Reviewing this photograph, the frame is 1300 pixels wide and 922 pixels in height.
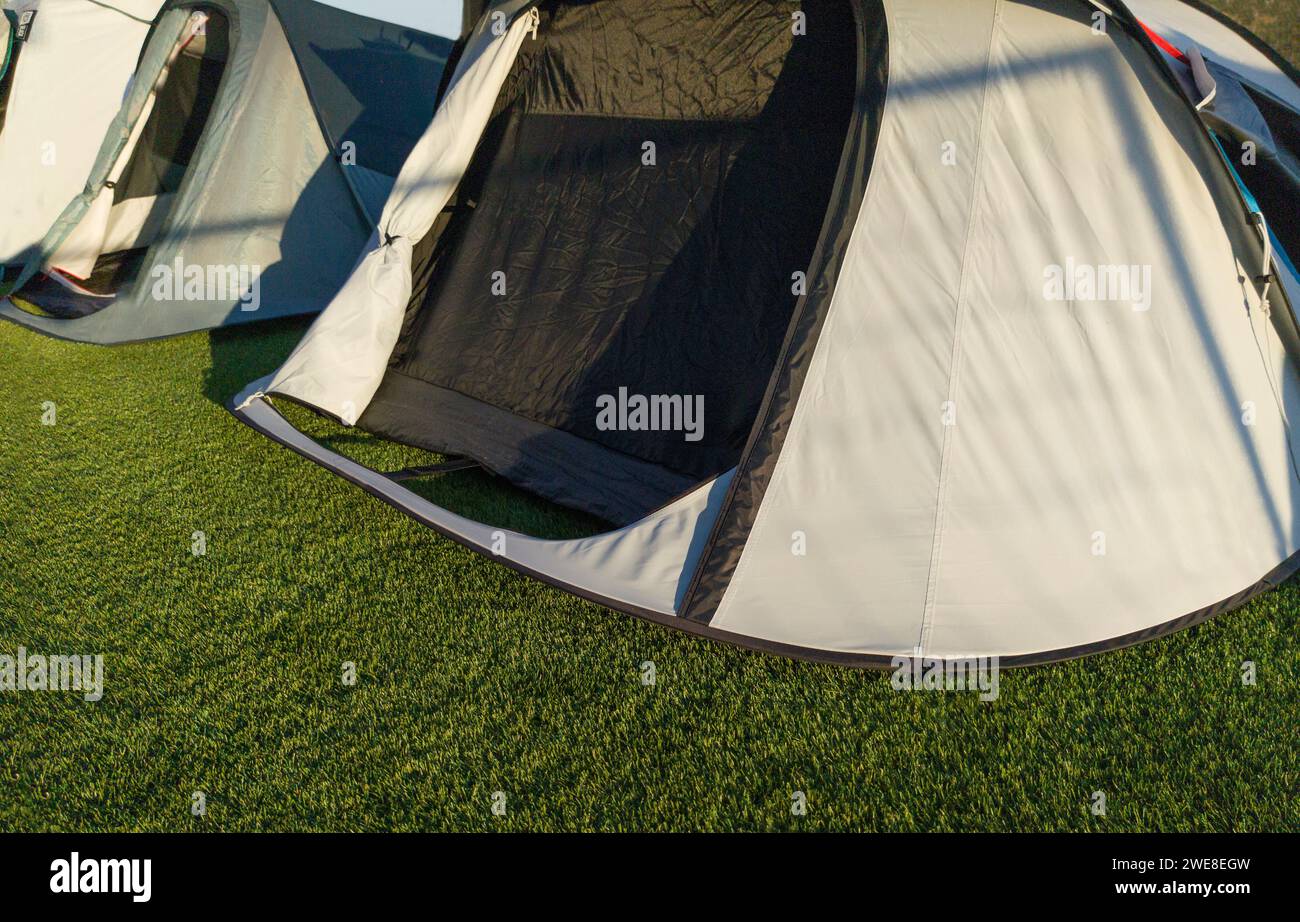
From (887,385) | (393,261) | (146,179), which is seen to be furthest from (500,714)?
(146,179)

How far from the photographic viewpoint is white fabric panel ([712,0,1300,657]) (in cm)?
258

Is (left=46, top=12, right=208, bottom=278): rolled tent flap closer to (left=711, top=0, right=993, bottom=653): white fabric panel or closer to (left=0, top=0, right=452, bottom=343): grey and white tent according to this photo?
(left=0, top=0, right=452, bottom=343): grey and white tent

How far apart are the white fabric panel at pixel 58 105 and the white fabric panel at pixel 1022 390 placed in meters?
6.12

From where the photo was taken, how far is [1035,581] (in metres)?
2.57

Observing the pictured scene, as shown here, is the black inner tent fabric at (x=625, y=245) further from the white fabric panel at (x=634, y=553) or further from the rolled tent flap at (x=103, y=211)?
A: the rolled tent flap at (x=103, y=211)

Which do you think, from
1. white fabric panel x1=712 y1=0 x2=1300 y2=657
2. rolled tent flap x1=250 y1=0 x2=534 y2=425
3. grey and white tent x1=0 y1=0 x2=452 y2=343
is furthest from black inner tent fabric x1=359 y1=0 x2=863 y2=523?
grey and white tent x1=0 y1=0 x2=452 y2=343

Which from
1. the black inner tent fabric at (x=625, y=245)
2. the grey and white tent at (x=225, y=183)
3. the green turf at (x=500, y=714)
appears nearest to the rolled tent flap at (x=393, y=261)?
the black inner tent fabric at (x=625, y=245)

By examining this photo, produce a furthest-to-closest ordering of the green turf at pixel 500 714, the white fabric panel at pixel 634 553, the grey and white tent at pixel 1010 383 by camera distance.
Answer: the white fabric panel at pixel 634 553 → the grey and white tent at pixel 1010 383 → the green turf at pixel 500 714

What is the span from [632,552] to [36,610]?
1.81 metres

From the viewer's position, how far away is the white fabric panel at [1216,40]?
3350 millimetres

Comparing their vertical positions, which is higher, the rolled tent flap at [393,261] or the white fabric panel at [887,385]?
the rolled tent flap at [393,261]

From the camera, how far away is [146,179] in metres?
5.84

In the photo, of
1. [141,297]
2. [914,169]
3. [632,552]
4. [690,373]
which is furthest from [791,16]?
[141,297]
